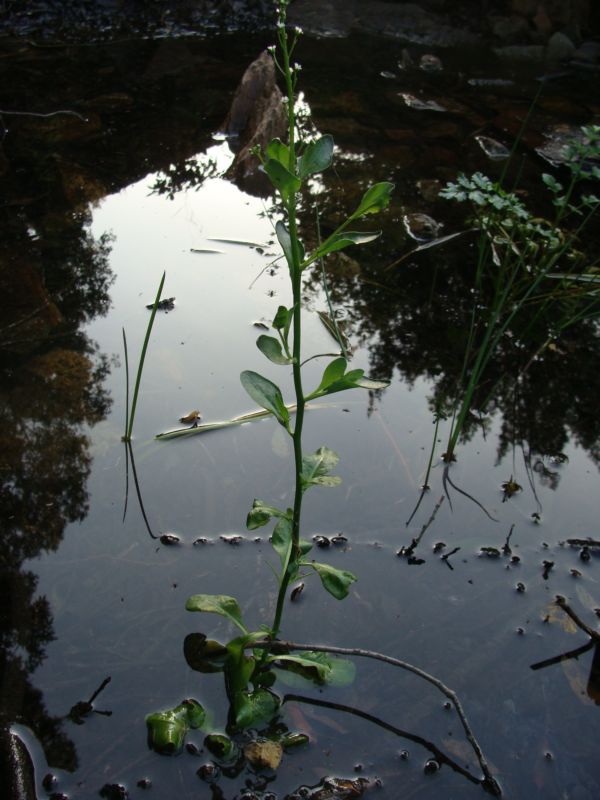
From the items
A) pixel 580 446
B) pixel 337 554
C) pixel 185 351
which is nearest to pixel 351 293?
pixel 185 351

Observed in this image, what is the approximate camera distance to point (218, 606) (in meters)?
1.61

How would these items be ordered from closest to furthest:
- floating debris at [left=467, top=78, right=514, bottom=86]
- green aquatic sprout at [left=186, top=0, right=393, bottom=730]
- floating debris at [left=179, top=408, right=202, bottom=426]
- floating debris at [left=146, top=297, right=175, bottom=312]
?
green aquatic sprout at [left=186, top=0, right=393, bottom=730]
floating debris at [left=179, top=408, right=202, bottom=426]
floating debris at [left=146, top=297, right=175, bottom=312]
floating debris at [left=467, top=78, right=514, bottom=86]

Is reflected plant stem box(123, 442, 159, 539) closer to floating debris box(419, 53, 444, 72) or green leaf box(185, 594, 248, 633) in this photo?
green leaf box(185, 594, 248, 633)

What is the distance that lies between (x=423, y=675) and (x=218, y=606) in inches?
17.6

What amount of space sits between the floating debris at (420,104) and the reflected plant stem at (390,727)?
463 centimetres

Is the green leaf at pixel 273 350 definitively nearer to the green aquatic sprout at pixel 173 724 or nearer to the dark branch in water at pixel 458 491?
the green aquatic sprout at pixel 173 724

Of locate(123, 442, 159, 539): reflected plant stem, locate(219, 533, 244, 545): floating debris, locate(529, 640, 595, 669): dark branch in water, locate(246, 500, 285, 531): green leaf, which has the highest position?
locate(246, 500, 285, 531): green leaf

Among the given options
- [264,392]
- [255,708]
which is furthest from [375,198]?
[255,708]

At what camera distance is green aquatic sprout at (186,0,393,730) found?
4.70 ft

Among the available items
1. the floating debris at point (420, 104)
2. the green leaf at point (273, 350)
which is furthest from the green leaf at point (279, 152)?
the floating debris at point (420, 104)

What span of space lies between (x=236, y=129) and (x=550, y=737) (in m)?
4.00

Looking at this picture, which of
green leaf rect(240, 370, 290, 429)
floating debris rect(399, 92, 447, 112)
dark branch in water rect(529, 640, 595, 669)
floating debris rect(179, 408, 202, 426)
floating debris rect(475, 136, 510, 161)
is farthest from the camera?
floating debris rect(399, 92, 447, 112)

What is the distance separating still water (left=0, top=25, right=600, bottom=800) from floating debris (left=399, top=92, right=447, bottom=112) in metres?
1.58

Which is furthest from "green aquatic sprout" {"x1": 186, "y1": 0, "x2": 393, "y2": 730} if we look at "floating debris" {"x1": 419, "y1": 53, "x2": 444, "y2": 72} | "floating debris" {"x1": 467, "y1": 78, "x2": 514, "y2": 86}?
"floating debris" {"x1": 419, "y1": 53, "x2": 444, "y2": 72}
